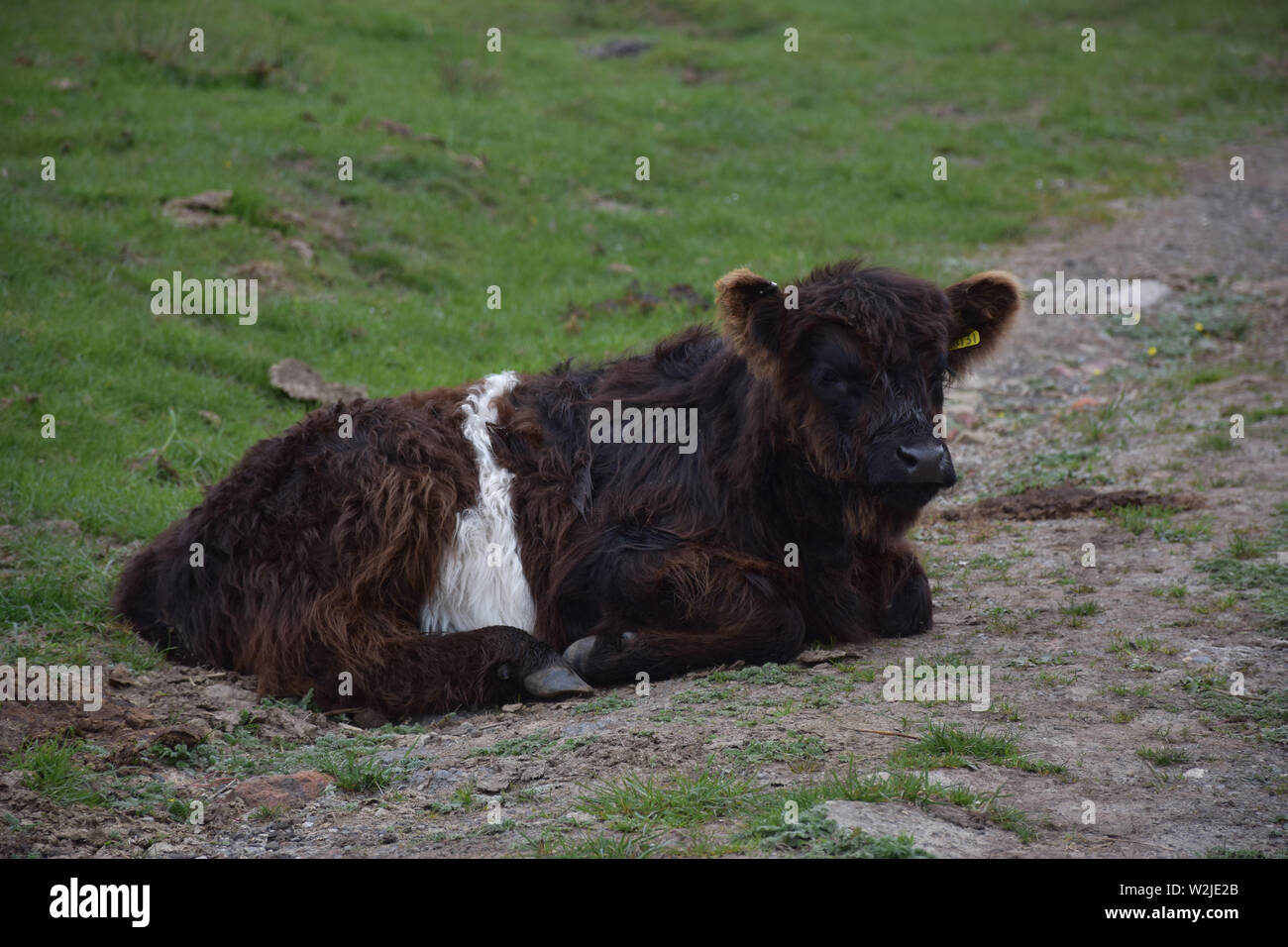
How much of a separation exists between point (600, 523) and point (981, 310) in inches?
86.2

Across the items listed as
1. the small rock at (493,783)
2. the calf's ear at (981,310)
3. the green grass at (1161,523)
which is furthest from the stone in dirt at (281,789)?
the green grass at (1161,523)

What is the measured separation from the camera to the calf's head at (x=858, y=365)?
545cm

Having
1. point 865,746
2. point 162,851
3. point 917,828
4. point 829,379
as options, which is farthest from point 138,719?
point 829,379

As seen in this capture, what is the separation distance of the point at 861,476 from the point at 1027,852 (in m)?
2.29

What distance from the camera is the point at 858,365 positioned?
18.3ft

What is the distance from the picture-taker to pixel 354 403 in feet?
21.2

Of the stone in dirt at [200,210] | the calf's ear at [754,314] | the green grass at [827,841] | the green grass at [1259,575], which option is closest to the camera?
the green grass at [827,841]

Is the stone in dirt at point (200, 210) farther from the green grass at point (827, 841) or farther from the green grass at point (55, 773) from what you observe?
the green grass at point (827, 841)

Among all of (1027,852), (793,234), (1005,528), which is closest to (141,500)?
(1005,528)

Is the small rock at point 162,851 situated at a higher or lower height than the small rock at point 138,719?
lower

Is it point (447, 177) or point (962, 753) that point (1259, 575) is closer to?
point (962, 753)

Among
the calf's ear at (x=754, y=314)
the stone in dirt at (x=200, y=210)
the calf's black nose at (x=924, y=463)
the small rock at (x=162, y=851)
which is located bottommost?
the small rock at (x=162, y=851)

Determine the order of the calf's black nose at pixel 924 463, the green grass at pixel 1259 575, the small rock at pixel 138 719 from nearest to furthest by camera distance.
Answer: the small rock at pixel 138 719, the calf's black nose at pixel 924 463, the green grass at pixel 1259 575

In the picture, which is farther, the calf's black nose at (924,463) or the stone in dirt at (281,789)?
the calf's black nose at (924,463)
